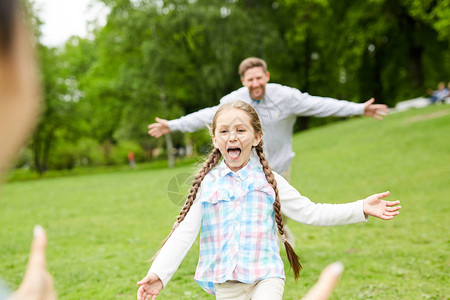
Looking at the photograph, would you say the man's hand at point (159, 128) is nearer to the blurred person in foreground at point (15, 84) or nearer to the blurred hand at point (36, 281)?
the blurred hand at point (36, 281)

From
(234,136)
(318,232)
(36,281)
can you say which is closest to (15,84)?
(36,281)

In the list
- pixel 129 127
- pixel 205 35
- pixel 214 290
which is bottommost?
pixel 214 290

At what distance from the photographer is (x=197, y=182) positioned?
10.5ft

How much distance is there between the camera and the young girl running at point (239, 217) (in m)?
2.88

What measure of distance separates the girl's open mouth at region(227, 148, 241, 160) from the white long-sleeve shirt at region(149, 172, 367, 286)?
0.34 m

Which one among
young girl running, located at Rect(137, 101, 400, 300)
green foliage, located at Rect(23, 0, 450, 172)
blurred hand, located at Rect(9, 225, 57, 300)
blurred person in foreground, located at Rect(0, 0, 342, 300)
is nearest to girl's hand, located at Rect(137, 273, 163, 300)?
young girl running, located at Rect(137, 101, 400, 300)

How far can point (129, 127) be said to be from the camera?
33.9 m

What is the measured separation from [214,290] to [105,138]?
156ft

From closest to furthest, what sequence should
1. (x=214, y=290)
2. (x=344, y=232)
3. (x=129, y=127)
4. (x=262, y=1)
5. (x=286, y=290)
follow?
(x=214, y=290) < (x=286, y=290) < (x=344, y=232) < (x=129, y=127) < (x=262, y=1)

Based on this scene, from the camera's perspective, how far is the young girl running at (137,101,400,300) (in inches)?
113

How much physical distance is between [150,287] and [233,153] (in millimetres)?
1011

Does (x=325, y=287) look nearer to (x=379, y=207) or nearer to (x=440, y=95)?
(x=379, y=207)

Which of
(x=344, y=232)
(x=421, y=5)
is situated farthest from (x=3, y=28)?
(x=421, y=5)

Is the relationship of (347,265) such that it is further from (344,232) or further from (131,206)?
(131,206)
